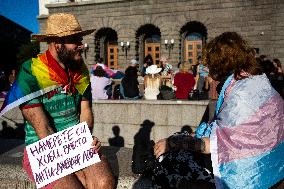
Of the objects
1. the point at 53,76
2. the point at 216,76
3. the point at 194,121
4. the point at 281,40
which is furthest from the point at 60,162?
the point at 281,40

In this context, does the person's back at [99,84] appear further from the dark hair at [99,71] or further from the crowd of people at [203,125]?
the crowd of people at [203,125]

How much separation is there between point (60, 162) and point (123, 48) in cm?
2199

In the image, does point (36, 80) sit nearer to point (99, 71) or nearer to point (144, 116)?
point (144, 116)

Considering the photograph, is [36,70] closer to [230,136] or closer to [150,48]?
[230,136]

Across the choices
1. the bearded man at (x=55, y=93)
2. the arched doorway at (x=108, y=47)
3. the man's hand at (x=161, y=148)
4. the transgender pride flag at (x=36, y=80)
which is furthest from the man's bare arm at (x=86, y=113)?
the arched doorway at (x=108, y=47)

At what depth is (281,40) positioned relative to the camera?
65.4 ft

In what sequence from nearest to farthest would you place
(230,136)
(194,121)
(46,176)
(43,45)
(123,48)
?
(230,136) < (46,176) < (194,121) < (123,48) < (43,45)

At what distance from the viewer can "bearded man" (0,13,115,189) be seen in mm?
2557

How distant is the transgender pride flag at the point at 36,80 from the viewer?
8.39ft

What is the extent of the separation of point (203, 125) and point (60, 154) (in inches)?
47.0

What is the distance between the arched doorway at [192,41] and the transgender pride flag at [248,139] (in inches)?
841

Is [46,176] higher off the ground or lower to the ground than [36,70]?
lower

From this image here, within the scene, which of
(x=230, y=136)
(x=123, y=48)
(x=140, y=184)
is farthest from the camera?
(x=123, y=48)

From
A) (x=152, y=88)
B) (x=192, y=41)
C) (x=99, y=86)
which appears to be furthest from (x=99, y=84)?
(x=192, y=41)
